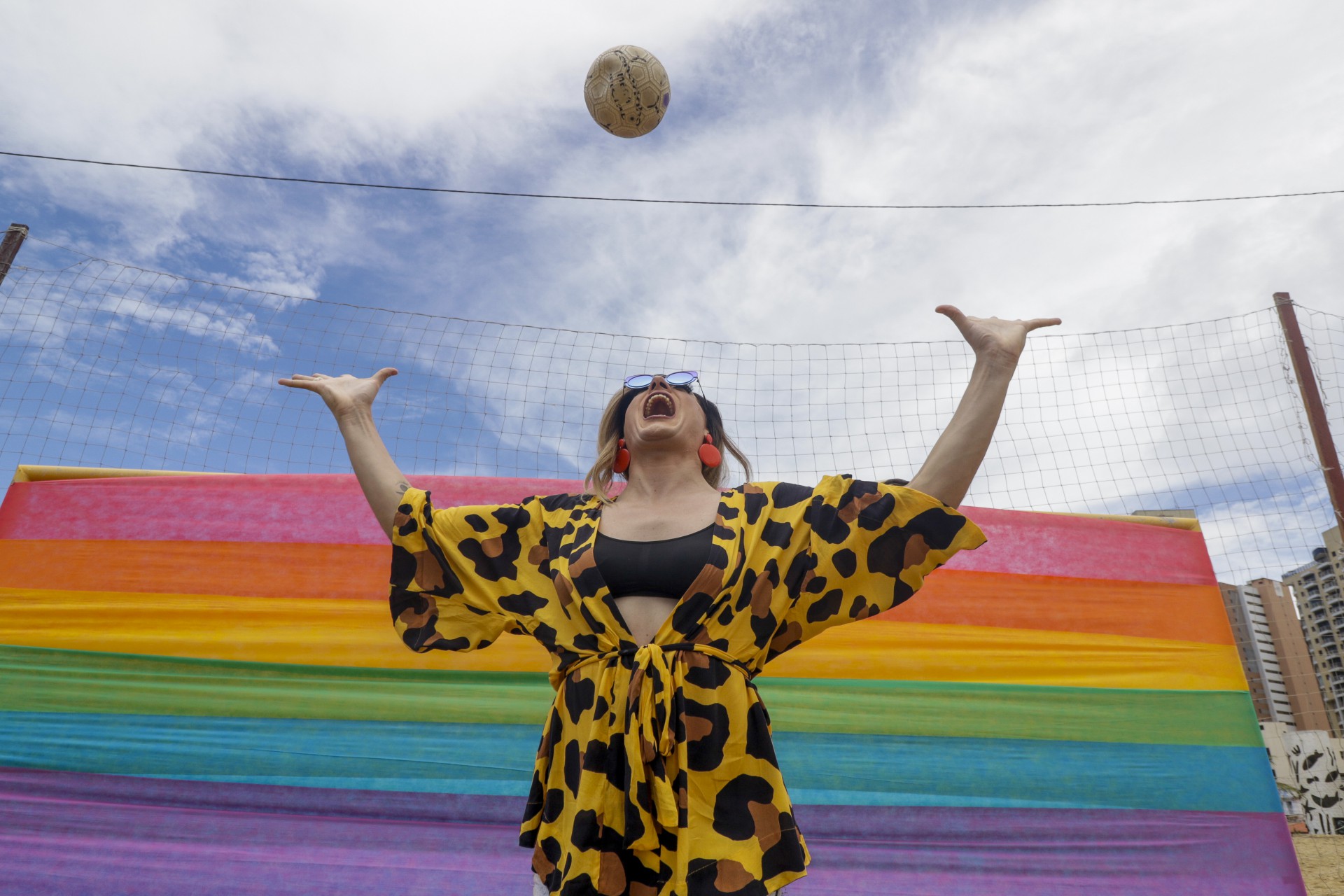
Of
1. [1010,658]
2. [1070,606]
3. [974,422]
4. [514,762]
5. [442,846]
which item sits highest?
[1070,606]

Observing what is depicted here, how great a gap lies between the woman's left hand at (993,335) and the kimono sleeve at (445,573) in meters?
1.02

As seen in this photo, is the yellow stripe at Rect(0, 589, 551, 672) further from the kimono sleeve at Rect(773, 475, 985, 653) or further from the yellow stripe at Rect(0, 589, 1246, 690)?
the kimono sleeve at Rect(773, 475, 985, 653)

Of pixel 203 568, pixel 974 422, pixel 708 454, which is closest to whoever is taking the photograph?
pixel 974 422

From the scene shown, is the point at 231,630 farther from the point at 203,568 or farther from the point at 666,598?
the point at 666,598

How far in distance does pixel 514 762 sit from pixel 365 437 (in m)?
1.74

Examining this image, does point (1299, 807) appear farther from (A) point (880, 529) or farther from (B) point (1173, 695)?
(A) point (880, 529)

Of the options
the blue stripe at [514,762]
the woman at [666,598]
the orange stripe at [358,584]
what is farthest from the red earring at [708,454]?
the orange stripe at [358,584]

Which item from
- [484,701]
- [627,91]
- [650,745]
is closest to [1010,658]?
[484,701]

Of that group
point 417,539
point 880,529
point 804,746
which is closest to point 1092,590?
point 804,746

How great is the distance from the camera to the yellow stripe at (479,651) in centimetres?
317

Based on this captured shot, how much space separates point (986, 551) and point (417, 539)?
103 inches

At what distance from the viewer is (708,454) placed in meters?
1.91

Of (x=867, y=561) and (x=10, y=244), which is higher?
Answer: (x=10, y=244)

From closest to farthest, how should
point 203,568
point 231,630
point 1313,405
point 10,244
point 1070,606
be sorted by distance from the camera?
point 231,630, point 203,568, point 1070,606, point 10,244, point 1313,405
